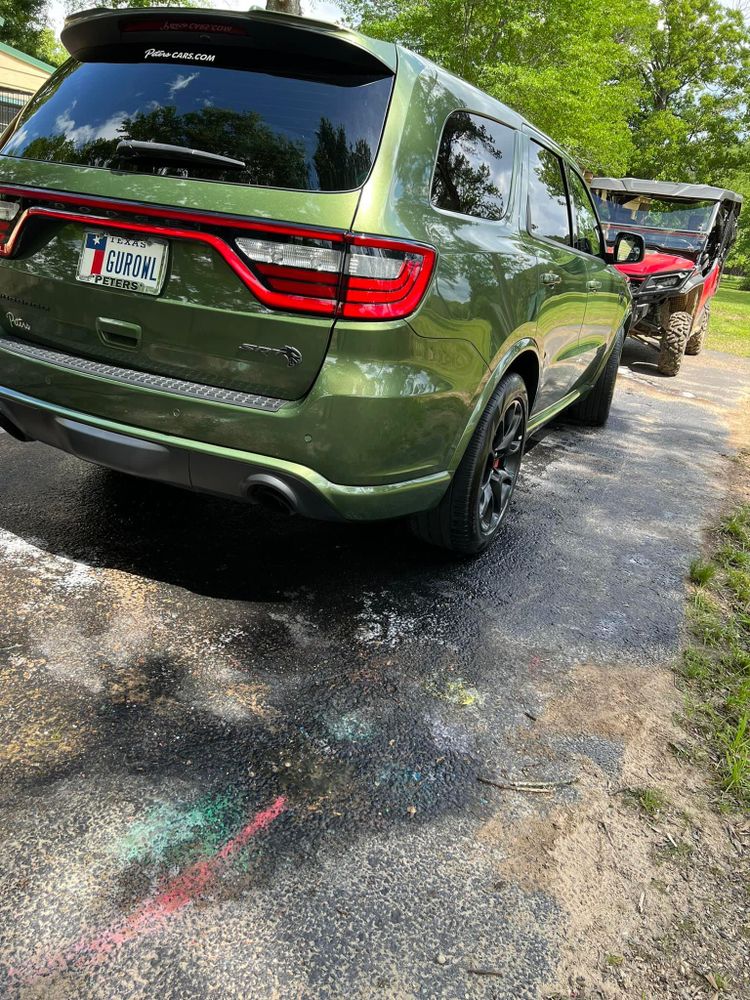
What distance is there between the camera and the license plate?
233 centimetres

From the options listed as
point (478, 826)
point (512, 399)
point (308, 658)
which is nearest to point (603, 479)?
point (512, 399)

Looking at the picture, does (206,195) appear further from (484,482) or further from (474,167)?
(484,482)

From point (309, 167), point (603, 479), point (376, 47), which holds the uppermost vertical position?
point (376, 47)

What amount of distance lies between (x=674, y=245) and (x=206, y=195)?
9.84 meters

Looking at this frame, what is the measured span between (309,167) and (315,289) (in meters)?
0.38

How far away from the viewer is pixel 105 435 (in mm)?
2523

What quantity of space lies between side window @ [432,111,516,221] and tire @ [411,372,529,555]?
0.72 m

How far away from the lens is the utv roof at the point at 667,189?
1052 centimetres

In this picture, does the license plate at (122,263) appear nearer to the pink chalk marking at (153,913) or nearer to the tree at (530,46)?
the pink chalk marking at (153,913)

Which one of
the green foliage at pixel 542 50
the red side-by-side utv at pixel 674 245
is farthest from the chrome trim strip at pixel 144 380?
the green foliage at pixel 542 50

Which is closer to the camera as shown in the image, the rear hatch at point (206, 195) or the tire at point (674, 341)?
the rear hatch at point (206, 195)

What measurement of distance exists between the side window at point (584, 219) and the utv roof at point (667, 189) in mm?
6493

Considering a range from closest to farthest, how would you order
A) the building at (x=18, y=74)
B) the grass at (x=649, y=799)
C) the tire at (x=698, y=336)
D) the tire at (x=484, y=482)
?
1. the grass at (x=649, y=799)
2. the tire at (x=484, y=482)
3. the tire at (x=698, y=336)
4. the building at (x=18, y=74)

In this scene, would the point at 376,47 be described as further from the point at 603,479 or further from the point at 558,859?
the point at 603,479
